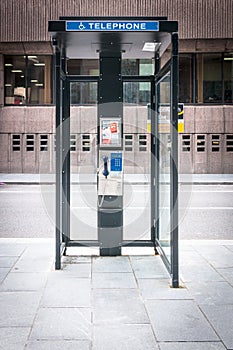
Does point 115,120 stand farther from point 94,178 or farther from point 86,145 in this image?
point 86,145

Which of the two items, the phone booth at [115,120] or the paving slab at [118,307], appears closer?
the paving slab at [118,307]

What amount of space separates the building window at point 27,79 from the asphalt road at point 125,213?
7652 mm

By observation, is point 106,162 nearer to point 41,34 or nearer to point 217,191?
point 217,191

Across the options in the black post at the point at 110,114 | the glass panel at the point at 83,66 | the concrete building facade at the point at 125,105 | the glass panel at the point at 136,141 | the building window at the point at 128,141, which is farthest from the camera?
the building window at the point at 128,141

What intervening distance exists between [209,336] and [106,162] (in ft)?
12.0

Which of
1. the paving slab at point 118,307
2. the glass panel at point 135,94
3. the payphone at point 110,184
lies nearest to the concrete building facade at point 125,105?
the glass panel at point 135,94

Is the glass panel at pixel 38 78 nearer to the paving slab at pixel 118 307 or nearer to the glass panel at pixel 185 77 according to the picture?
the glass panel at pixel 185 77

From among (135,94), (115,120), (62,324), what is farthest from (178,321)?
(135,94)

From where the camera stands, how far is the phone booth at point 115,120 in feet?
21.4

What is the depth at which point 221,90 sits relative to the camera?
2639 cm

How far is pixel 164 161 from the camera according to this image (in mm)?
7359

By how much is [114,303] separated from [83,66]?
20.6m

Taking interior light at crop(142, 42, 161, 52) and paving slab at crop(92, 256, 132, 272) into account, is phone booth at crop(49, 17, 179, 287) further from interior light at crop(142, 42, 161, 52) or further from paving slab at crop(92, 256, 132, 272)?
paving slab at crop(92, 256, 132, 272)

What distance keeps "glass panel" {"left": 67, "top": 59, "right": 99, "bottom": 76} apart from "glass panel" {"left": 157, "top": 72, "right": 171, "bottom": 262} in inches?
695
